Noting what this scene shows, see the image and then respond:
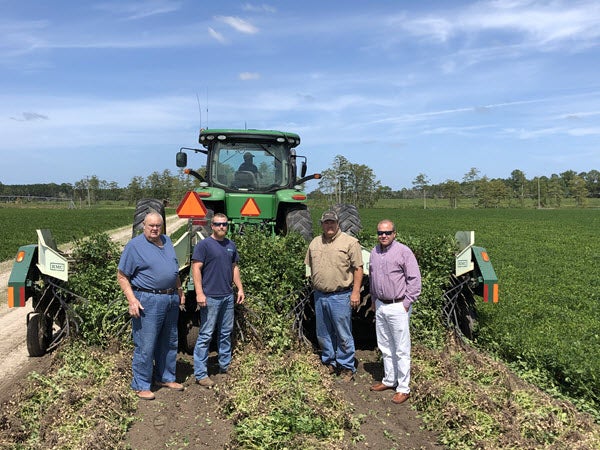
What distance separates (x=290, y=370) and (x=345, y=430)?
121 centimetres

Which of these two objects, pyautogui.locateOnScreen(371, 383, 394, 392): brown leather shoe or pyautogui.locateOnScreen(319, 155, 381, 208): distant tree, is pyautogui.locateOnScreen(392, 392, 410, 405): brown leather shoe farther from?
pyautogui.locateOnScreen(319, 155, 381, 208): distant tree

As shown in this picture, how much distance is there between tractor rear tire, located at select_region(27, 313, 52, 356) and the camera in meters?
5.85

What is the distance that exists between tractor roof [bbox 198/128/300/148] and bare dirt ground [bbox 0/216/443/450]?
379cm

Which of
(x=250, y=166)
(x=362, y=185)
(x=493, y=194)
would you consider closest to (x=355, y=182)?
(x=362, y=185)

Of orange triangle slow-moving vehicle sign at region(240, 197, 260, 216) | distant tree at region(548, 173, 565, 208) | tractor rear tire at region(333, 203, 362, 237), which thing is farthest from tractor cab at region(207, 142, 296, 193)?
distant tree at region(548, 173, 565, 208)

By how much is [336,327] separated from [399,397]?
924 millimetres

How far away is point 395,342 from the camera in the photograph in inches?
196

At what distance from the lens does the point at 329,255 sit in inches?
204

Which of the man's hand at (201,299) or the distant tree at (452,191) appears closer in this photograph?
the man's hand at (201,299)

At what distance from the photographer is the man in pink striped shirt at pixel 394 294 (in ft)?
16.1

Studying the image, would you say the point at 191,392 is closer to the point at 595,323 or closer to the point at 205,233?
the point at 205,233

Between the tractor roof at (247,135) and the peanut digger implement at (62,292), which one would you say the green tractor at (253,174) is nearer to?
the tractor roof at (247,135)

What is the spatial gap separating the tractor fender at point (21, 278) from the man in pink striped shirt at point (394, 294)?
3716 mm

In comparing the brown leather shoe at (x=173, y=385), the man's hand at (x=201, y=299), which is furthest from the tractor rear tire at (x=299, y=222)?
the brown leather shoe at (x=173, y=385)
